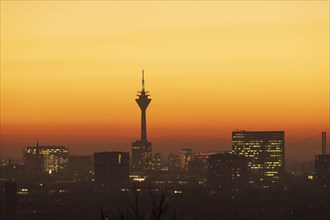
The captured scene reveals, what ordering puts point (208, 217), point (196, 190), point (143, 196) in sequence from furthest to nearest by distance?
point (196, 190) → point (143, 196) → point (208, 217)

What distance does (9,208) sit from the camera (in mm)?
153250

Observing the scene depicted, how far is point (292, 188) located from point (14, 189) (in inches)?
2382

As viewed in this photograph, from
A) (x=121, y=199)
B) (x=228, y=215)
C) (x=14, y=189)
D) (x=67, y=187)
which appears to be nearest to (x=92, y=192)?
(x=67, y=187)

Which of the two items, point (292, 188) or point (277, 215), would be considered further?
point (292, 188)

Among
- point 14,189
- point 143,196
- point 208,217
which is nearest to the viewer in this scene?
point 208,217

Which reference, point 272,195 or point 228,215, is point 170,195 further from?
point 228,215

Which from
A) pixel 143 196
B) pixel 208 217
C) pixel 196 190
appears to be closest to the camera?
pixel 208 217

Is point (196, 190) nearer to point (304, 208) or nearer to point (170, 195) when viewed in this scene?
point (170, 195)

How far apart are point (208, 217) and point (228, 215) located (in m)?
3.59

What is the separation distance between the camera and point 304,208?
154625 mm

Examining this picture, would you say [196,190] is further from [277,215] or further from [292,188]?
[277,215]

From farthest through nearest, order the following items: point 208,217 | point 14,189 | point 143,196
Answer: point 143,196
point 14,189
point 208,217

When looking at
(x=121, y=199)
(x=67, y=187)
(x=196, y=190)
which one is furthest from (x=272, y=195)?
(x=67, y=187)

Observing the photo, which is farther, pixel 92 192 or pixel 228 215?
pixel 92 192
